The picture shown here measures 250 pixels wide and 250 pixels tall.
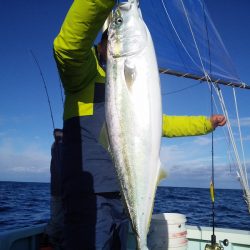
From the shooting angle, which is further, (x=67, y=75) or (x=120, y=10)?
(x=67, y=75)

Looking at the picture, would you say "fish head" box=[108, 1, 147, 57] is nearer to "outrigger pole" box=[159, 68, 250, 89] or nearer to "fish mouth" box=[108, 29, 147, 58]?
"fish mouth" box=[108, 29, 147, 58]

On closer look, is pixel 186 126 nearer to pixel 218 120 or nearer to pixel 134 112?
pixel 218 120

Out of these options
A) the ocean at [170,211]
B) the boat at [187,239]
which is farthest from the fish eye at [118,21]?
the ocean at [170,211]

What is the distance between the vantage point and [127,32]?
7.41 ft

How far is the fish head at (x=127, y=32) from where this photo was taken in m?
2.21

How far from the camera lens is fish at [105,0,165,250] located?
2.18 metres

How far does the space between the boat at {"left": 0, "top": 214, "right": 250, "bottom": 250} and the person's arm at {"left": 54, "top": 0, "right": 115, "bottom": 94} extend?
2586 mm

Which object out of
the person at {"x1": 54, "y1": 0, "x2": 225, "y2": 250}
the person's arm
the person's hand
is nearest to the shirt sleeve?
the person's hand

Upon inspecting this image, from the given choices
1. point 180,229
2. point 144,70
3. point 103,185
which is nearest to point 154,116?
point 144,70

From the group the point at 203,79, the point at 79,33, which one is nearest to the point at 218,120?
the point at 79,33

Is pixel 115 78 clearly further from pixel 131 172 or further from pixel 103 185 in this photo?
Answer: pixel 103 185

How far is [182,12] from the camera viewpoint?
8.48m

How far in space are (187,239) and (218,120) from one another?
6.69 ft

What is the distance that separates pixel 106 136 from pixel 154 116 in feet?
1.11
